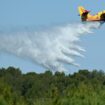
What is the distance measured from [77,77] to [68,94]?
72.3 m

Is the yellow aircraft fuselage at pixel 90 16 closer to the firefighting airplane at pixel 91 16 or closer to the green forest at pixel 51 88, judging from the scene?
the firefighting airplane at pixel 91 16

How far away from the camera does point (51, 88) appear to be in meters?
67.4

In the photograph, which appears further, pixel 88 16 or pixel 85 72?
pixel 85 72

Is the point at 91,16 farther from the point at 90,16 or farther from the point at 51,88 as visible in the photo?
the point at 51,88

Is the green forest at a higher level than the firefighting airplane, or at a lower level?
lower

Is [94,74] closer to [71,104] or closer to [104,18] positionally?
[104,18]

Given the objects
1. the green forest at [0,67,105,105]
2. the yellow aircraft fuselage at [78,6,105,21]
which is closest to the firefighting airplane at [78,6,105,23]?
the yellow aircraft fuselage at [78,6,105,21]

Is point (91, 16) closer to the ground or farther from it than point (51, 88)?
→ farther from it

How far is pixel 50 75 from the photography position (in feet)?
483

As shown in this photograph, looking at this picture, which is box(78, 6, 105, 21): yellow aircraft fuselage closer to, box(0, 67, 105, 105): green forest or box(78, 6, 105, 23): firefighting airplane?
box(78, 6, 105, 23): firefighting airplane

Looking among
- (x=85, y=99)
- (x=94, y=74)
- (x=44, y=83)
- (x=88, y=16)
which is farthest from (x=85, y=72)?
(x=85, y=99)

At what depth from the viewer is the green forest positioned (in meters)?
57.1

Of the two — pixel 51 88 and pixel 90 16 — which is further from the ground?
pixel 90 16

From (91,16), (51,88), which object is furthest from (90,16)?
(51,88)
